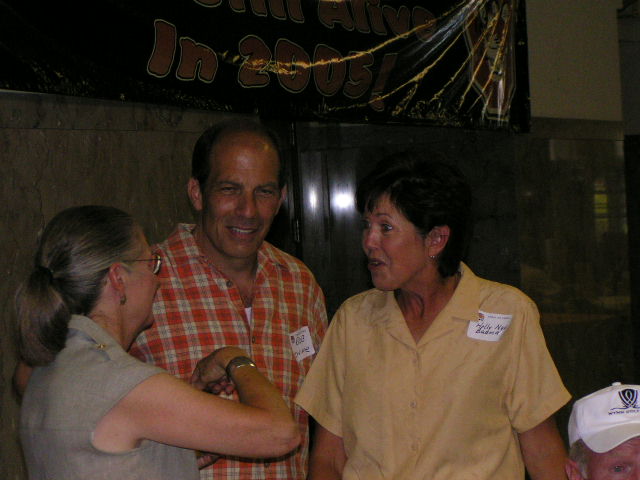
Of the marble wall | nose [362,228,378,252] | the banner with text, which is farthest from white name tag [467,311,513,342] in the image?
the marble wall

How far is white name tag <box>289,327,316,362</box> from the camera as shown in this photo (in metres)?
2.80

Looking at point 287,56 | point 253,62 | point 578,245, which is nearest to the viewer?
point 253,62

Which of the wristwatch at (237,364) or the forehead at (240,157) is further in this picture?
the forehead at (240,157)

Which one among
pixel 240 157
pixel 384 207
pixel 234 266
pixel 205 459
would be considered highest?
pixel 240 157

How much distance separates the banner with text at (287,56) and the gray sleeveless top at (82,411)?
1.27 metres

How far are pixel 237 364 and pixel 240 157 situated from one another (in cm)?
78

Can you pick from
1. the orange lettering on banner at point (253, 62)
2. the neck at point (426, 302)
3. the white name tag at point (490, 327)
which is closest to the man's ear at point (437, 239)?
the neck at point (426, 302)

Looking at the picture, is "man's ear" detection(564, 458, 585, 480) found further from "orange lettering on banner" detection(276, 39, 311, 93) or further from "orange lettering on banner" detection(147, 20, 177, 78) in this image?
"orange lettering on banner" detection(276, 39, 311, 93)

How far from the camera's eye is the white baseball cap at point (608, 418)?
2.00m

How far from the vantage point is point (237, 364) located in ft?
7.31

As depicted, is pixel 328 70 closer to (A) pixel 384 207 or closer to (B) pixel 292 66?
(B) pixel 292 66

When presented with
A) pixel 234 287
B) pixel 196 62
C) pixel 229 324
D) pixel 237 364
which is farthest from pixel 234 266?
pixel 196 62

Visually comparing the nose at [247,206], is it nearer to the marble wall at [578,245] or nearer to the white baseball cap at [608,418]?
the white baseball cap at [608,418]

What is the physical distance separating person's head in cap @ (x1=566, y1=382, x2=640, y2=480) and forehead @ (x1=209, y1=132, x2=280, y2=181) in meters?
1.23
